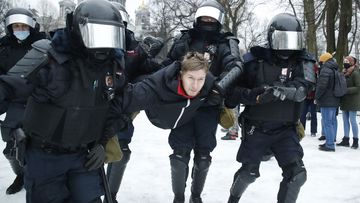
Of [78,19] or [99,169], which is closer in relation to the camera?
[78,19]

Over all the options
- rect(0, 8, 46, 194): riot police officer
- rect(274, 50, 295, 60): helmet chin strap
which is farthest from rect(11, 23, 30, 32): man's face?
rect(274, 50, 295, 60): helmet chin strap

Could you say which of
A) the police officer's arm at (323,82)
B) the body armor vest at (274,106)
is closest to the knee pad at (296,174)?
the body armor vest at (274,106)

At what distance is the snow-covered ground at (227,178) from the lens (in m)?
4.38

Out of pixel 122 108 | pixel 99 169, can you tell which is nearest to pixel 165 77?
pixel 122 108

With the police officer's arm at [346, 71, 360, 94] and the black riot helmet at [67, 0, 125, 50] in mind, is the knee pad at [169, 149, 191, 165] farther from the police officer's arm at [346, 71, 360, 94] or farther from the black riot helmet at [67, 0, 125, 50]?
the police officer's arm at [346, 71, 360, 94]

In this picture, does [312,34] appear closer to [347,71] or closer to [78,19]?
[347,71]

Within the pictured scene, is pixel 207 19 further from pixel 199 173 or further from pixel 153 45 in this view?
pixel 199 173

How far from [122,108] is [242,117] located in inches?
53.1

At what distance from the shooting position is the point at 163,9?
115ft

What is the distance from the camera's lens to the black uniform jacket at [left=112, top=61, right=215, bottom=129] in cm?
271

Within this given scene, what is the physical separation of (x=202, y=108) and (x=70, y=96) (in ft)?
4.95

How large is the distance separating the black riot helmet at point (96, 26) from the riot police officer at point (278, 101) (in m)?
1.34

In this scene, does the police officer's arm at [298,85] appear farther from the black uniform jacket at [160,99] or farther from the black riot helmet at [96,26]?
the black riot helmet at [96,26]

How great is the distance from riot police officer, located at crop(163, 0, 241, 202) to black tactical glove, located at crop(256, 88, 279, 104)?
1.73 feet
